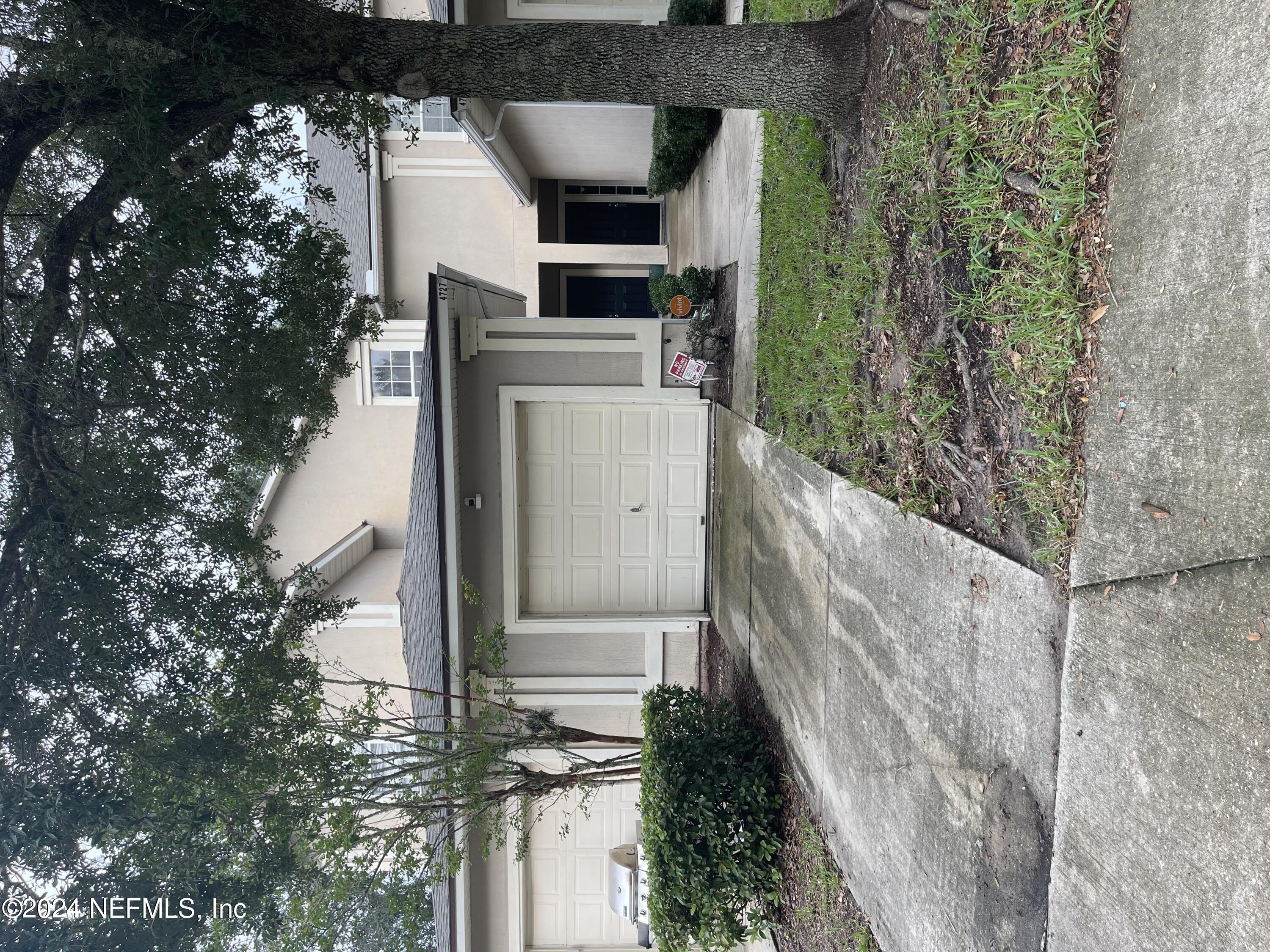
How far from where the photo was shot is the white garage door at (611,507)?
9.08 meters

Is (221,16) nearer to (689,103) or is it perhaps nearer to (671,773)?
(689,103)

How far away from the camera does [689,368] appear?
8750 millimetres

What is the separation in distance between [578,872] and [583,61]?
10629 mm

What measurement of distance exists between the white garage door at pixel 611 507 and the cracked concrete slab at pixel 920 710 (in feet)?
11.0

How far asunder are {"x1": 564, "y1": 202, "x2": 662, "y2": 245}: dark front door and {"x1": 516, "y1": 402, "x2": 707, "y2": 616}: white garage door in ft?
26.5

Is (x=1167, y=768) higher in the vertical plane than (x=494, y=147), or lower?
lower

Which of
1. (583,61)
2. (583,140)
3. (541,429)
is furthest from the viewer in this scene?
(583,140)

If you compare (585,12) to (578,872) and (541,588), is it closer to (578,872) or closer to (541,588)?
(541,588)

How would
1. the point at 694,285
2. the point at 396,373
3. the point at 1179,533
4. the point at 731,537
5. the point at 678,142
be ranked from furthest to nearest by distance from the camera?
the point at 396,373 → the point at 678,142 → the point at 694,285 → the point at 731,537 → the point at 1179,533

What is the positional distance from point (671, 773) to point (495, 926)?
5.54 meters

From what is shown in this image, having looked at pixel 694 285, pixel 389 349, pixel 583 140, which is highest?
pixel 583 140

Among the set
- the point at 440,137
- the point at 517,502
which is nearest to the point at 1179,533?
the point at 517,502

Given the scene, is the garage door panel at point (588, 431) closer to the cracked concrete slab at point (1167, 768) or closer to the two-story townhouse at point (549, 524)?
the two-story townhouse at point (549, 524)

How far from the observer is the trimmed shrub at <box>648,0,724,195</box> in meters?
9.73
